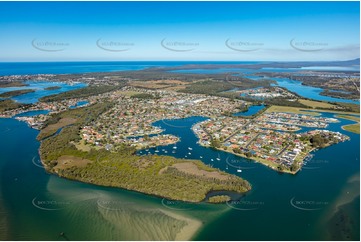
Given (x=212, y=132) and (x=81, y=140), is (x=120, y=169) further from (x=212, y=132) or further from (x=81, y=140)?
(x=212, y=132)

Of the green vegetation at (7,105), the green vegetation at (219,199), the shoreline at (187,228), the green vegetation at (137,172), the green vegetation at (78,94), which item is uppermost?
the green vegetation at (78,94)

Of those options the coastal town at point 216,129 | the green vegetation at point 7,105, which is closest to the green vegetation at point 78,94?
the coastal town at point 216,129

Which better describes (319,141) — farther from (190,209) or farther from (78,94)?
(78,94)

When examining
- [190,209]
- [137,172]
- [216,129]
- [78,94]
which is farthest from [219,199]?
[78,94]

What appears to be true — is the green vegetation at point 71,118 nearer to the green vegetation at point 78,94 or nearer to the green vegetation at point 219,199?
the green vegetation at point 78,94

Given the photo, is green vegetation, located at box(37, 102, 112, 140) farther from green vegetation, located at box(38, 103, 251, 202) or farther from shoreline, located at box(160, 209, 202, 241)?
shoreline, located at box(160, 209, 202, 241)

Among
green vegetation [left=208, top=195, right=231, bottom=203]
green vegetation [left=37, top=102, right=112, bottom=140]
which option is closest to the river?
green vegetation [left=208, top=195, right=231, bottom=203]
